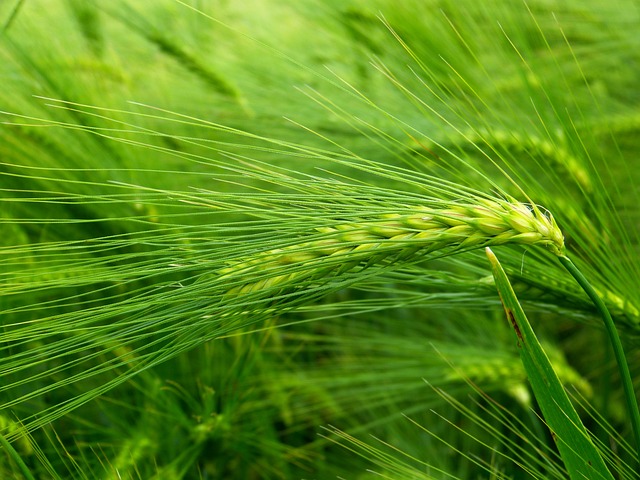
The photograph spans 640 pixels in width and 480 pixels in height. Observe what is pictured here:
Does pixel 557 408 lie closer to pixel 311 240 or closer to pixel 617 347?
pixel 617 347

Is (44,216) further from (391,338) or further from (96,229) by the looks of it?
A: (391,338)

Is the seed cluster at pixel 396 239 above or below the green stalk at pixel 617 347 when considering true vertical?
above

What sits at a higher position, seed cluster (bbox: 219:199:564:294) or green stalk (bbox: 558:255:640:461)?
seed cluster (bbox: 219:199:564:294)

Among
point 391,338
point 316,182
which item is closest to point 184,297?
point 316,182

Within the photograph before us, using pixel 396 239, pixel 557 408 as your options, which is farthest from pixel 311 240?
pixel 557 408

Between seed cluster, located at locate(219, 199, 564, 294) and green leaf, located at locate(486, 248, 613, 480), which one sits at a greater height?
seed cluster, located at locate(219, 199, 564, 294)
